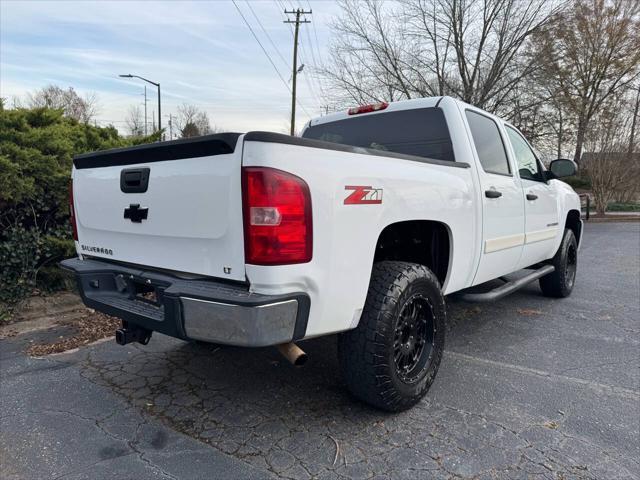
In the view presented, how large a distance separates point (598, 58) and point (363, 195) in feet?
85.5

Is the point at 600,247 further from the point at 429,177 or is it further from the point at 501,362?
the point at 429,177

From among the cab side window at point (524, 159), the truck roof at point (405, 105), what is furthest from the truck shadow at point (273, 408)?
the cab side window at point (524, 159)

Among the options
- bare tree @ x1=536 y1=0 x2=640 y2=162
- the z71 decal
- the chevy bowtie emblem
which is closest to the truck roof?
the z71 decal

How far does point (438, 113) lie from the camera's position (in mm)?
3586

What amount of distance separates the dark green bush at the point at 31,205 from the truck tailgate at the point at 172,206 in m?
2.16

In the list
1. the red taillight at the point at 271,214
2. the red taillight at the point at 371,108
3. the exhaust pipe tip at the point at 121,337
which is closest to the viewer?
the red taillight at the point at 271,214

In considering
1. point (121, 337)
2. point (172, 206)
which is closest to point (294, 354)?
point (172, 206)

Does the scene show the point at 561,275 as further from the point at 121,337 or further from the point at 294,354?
the point at 121,337

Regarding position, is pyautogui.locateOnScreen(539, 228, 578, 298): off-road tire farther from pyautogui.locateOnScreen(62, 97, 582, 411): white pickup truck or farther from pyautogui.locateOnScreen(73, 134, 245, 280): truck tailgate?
pyautogui.locateOnScreen(73, 134, 245, 280): truck tailgate

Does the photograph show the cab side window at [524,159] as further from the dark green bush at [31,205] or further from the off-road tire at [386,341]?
the dark green bush at [31,205]

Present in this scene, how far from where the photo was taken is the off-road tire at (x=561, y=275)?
17.8ft

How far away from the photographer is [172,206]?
7.79 feet

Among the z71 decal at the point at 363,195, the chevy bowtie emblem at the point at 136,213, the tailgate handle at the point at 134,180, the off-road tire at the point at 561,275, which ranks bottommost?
the off-road tire at the point at 561,275

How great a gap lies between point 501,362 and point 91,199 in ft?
10.7
